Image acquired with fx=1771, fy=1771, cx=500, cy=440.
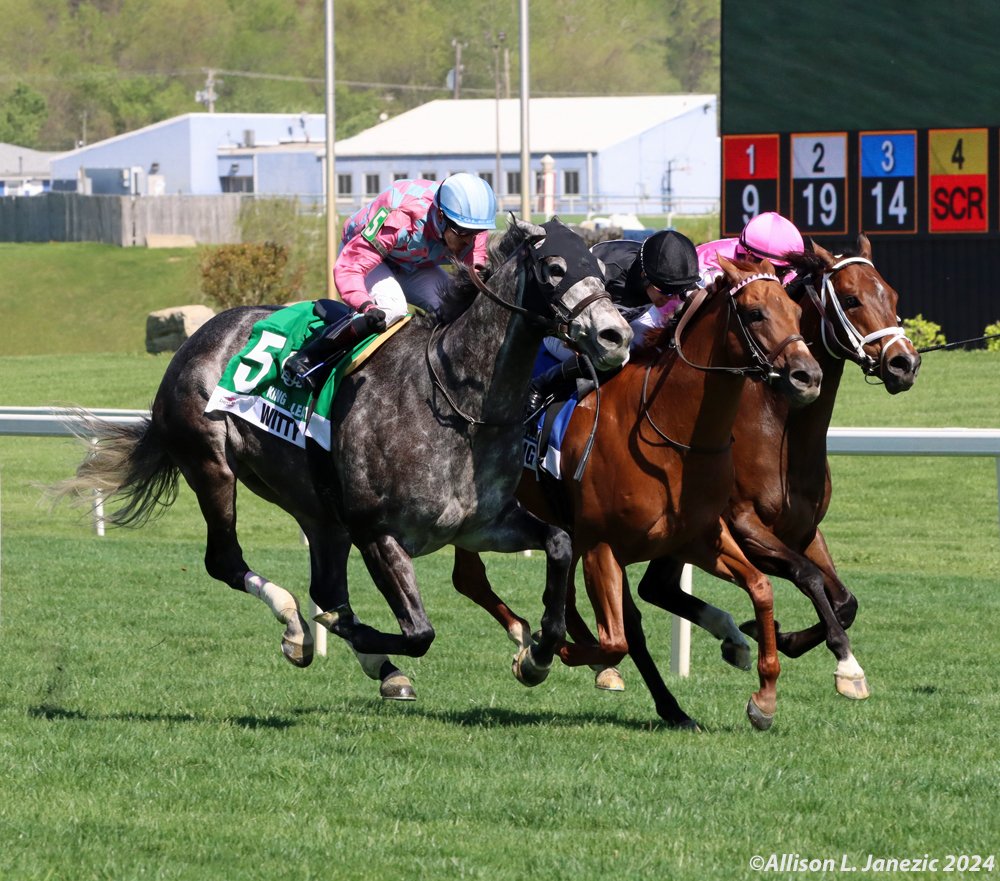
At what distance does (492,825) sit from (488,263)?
186 cm

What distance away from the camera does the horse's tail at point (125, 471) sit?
6754 mm

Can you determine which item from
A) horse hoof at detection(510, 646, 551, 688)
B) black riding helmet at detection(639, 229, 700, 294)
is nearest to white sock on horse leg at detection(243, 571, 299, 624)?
horse hoof at detection(510, 646, 551, 688)

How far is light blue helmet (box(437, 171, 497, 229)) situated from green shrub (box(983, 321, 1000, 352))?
10.9m

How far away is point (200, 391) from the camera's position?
20.9ft

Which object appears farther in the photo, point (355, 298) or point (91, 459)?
point (91, 459)

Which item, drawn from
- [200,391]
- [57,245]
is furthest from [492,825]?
[57,245]

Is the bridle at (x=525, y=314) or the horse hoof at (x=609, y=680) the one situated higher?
the bridle at (x=525, y=314)

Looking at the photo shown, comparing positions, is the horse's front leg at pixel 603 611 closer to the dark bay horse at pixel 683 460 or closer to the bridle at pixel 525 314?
the dark bay horse at pixel 683 460

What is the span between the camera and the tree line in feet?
320

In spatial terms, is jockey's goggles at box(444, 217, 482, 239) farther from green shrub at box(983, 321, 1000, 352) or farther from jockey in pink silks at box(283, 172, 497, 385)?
green shrub at box(983, 321, 1000, 352)

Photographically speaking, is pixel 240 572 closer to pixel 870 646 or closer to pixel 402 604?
pixel 402 604

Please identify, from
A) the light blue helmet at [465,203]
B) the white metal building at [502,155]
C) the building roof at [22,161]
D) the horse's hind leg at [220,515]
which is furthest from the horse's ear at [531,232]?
the building roof at [22,161]

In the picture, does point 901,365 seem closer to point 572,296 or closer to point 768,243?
point 768,243

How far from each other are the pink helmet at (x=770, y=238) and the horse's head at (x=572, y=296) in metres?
1.23
